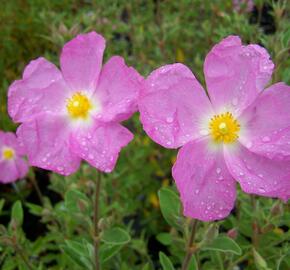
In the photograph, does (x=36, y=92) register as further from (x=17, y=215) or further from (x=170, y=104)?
(x=17, y=215)

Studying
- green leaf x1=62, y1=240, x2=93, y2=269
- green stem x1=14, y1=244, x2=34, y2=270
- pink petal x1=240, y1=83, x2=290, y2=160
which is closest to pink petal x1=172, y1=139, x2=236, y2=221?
pink petal x1=240, y1=83, x2=290, y2=160

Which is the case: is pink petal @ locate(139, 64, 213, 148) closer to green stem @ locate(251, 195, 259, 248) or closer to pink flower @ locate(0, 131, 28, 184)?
green stem @ locate(251, 195, 259, 248)

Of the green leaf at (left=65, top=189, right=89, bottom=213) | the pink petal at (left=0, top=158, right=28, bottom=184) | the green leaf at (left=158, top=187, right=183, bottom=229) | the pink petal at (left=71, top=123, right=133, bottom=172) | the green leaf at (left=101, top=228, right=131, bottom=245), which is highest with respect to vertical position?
the pink petal at (left=71, top=123, right=133, bottom=172)

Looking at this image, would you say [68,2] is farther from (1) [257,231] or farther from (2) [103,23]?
(1) [257,231]

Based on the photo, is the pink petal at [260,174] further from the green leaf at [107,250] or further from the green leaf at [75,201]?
the green leaf at [107,250]

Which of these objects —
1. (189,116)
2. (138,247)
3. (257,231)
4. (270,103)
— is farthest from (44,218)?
(270,103)

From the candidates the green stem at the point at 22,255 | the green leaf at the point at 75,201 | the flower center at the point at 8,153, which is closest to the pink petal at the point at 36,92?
the green leaf at the point at 75,201
